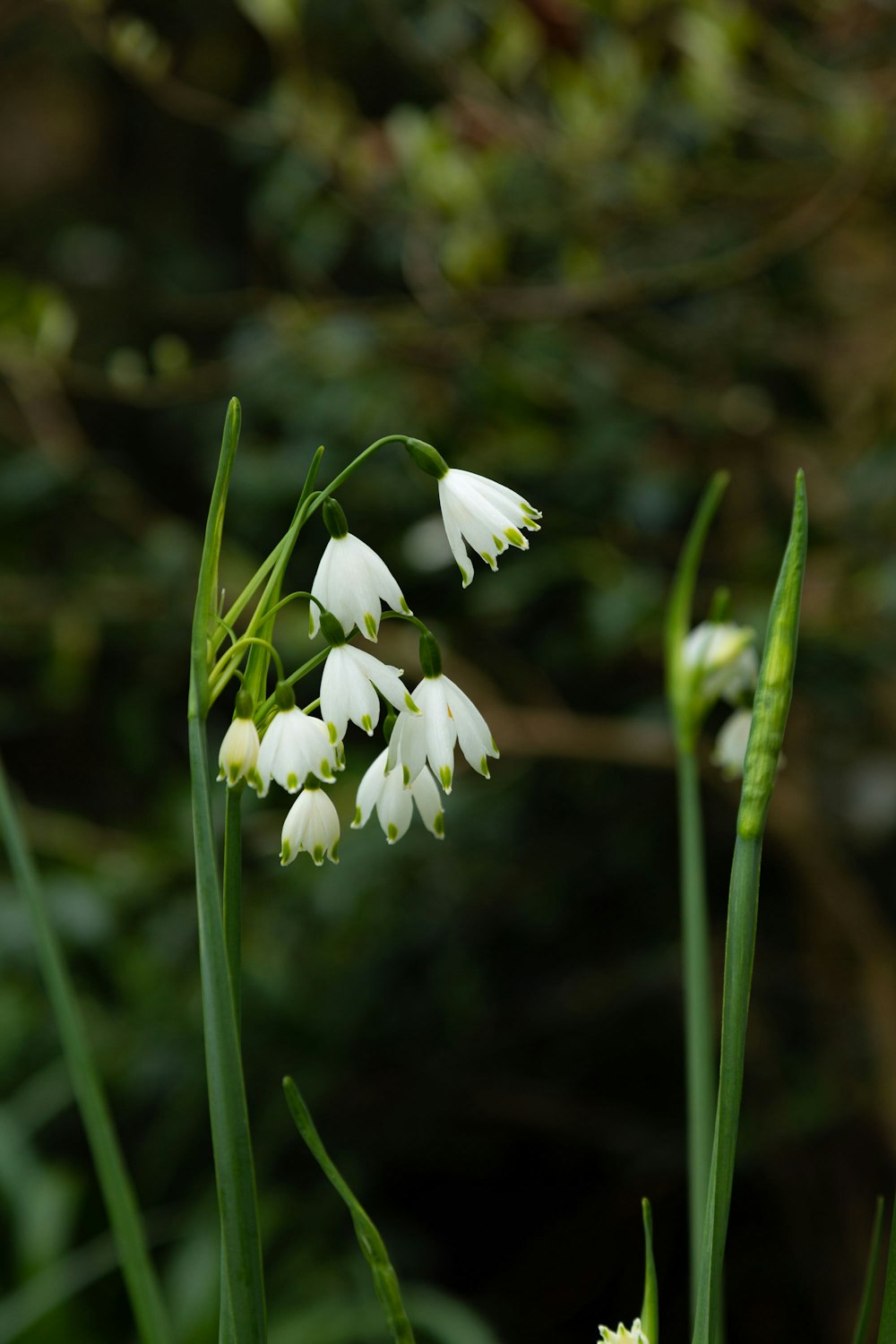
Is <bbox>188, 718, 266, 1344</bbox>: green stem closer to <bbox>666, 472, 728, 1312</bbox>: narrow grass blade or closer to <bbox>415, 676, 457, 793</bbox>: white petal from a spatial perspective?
<bbox>415, 676, 457, 793</bbox>: white petal

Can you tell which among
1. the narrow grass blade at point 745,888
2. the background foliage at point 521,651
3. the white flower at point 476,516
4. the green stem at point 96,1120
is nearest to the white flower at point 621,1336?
the narrow grass blade at point 745,888

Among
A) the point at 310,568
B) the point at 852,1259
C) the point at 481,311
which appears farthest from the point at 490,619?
the point at 852,1259

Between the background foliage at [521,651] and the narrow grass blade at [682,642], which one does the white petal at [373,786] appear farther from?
the background foliage at [521,651]

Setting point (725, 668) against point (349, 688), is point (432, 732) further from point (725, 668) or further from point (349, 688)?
point (725, 668)

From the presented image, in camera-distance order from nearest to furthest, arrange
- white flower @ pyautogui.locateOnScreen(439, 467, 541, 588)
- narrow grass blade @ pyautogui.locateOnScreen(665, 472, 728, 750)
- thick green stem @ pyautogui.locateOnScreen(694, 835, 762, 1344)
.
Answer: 1. thick green stem @ pyautogui.locateOnScreen(694, 835, 762, 1344)
2. white flower @ pyautogui.locateOnScreen(439, 467, 541, 588)
3. narrow grass blade @ pyautogui.locateOnScreen(665, 472, 728, 750)

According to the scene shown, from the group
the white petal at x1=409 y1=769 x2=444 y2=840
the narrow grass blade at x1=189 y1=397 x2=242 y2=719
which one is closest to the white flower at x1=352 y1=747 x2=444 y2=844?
the white petal at x1=409 y1=769 x2=444 y2=840

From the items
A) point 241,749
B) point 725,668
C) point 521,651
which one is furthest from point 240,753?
point 521,651

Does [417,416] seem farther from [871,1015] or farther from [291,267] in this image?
[871,1015]
